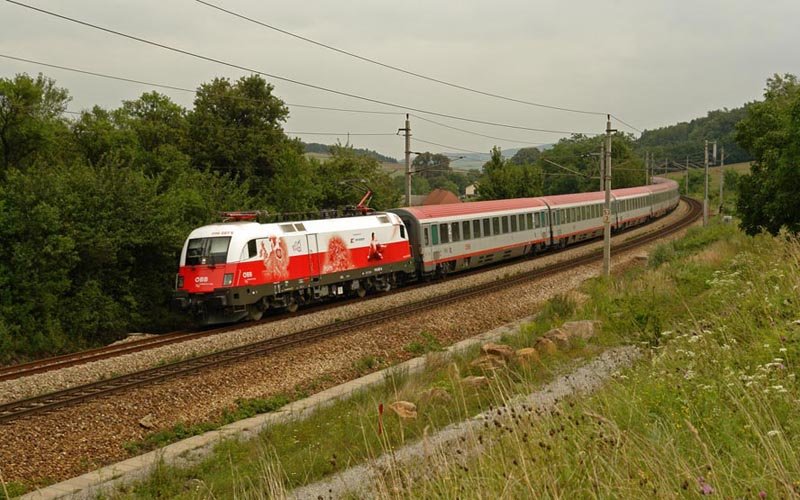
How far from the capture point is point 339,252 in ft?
80.9

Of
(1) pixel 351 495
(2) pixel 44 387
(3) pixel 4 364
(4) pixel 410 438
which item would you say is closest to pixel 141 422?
(2) pixel 44 387

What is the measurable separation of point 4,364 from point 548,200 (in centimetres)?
2909

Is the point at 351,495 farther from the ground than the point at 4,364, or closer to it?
farther from the ground

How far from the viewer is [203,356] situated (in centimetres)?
1648

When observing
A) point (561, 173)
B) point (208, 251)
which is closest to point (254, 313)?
point (208, 251)

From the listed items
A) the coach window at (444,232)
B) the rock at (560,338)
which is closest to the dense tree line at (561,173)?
the coach window at (444,232)

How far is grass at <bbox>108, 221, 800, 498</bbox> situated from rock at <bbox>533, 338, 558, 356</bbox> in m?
0.42

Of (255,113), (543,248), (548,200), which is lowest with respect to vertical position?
(543,248)

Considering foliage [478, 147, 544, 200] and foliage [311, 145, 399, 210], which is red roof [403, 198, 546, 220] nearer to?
foliage [311, 145, 399, 210]

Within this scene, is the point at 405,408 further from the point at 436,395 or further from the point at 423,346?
the point at 423,346

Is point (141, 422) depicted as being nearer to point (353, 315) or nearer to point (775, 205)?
point (353, 315)

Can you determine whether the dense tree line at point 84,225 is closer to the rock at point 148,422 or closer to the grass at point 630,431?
the rock at point 148,422

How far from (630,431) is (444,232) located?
25607 millimetres

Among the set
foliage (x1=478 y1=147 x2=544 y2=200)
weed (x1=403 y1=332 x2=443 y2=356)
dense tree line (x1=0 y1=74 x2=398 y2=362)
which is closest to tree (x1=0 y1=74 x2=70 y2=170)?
dense tree line (x1=0 y1=74 x2=398 y2=362)
